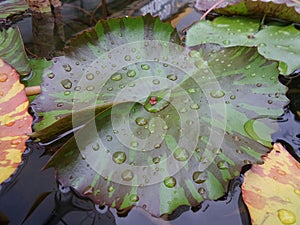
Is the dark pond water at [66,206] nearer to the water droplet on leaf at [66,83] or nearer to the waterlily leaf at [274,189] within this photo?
the waterlily leaf at [274,189]

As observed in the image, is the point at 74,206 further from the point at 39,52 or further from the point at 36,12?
the point at 36,12

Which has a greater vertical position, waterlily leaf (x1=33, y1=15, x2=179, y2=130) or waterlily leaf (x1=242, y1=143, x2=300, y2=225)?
waterlily leaf (x1=33, y1=15, x2=179, y2=130)

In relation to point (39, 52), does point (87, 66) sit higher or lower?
higher

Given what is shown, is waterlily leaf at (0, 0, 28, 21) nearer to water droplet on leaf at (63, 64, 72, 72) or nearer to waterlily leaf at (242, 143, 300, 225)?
water droplet on leaf at (63, 64, 72, 72)

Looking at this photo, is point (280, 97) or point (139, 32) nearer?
point (280, 97)

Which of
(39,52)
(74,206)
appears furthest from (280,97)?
(39,52)

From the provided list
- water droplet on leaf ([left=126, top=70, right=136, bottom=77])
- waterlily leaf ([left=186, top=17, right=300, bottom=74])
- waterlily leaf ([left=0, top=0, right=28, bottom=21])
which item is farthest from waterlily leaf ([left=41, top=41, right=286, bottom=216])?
waterlily leaf ([left=0, top=0, right=28, bottom=21])

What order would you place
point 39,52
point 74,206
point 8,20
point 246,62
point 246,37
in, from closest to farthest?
point 74,206 < point 246,62 < point 246,37 < point 39,52 < point 8,20

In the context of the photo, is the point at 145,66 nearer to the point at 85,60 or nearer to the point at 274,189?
the point at 85,60
